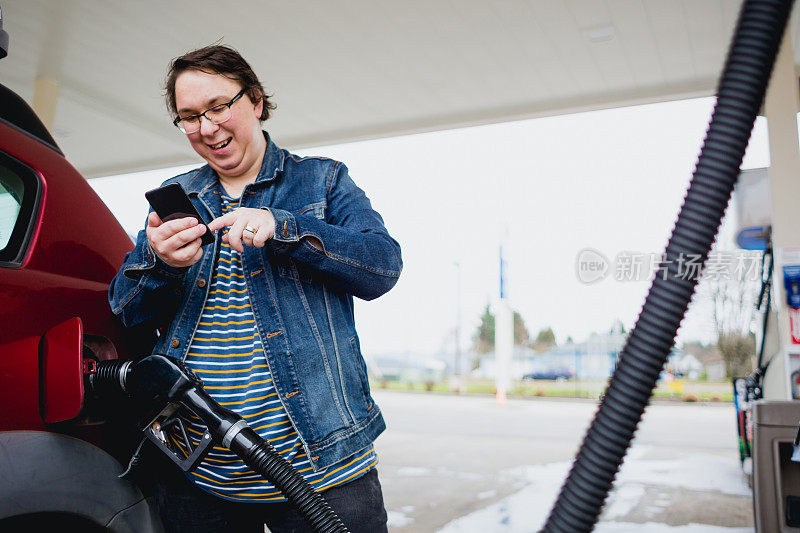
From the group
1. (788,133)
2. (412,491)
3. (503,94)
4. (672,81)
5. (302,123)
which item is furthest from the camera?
(302,123)

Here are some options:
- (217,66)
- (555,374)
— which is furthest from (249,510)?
(555,374)

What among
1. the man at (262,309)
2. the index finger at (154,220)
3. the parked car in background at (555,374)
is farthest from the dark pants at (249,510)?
the parked car in background at (555,374)

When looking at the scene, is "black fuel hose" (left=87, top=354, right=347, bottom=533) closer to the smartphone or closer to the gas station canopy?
the smartphone

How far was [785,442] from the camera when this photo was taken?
2547 millimetres

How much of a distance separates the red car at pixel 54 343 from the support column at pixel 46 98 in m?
7.12

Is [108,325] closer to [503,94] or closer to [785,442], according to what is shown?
[785,442]

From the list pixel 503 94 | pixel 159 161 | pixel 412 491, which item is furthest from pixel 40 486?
pixel 159 161

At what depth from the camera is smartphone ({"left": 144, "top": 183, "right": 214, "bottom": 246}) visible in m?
1.21

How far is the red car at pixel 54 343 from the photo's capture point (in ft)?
3.77

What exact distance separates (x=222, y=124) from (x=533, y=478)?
629cm

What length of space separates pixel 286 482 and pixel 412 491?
5.40m

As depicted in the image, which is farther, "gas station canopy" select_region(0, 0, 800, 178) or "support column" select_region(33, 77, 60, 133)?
"support column" select_region(33, 77, 60, 133)

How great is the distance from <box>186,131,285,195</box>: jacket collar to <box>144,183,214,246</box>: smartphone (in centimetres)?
23

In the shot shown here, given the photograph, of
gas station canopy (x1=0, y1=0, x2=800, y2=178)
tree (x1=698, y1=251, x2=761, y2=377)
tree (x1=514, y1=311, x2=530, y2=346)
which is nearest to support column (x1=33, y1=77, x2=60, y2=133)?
gas station canopy (x1=0, y1=0, x2=800, y2=178)
